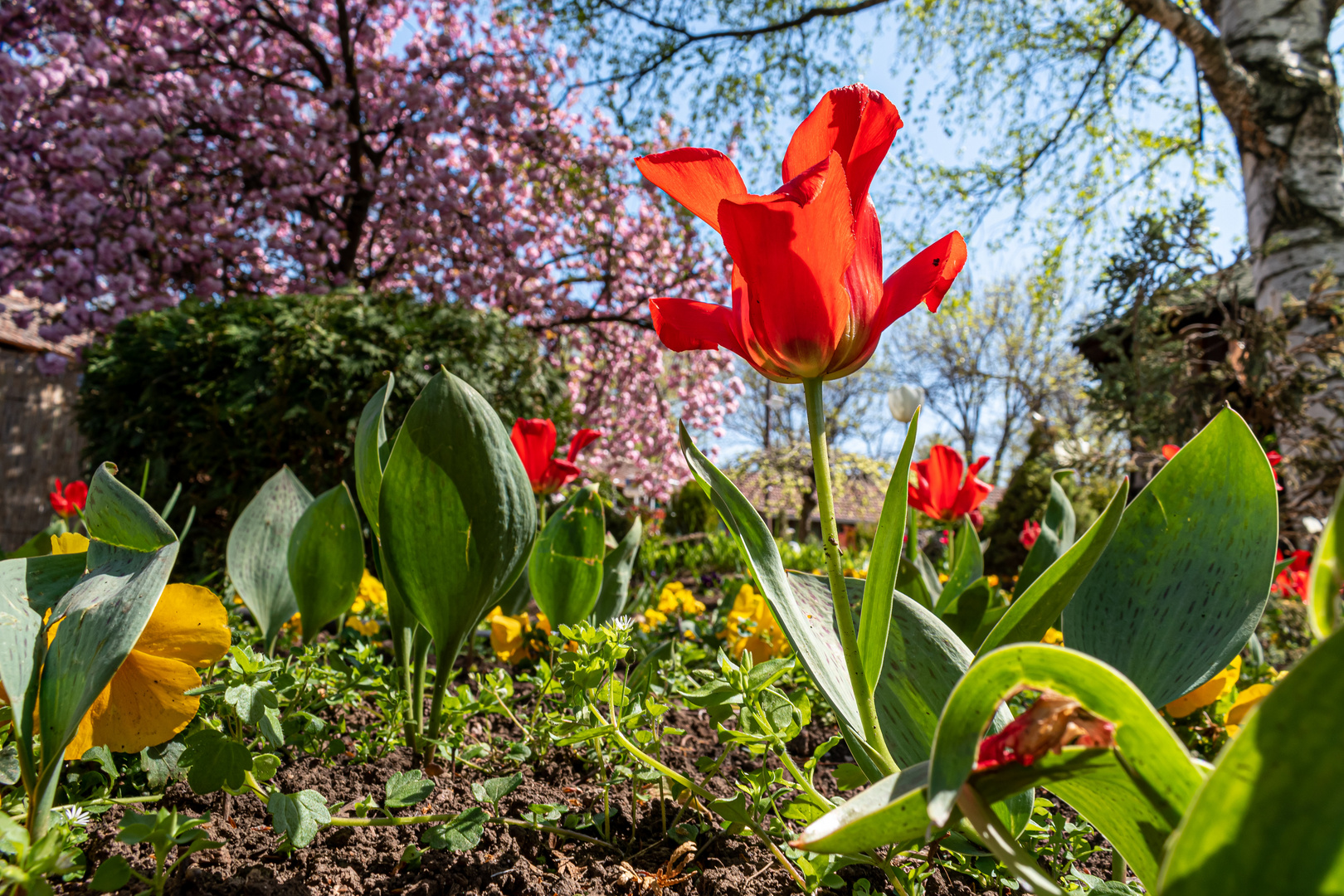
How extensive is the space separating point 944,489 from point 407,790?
4.50ft

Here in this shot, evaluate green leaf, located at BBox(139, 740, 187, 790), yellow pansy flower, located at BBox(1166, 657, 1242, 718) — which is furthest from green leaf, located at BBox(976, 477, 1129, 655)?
green leaf, located at BBox(139, 740, 187, 790)

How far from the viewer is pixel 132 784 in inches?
33.9

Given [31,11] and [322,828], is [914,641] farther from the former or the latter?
[31,11]

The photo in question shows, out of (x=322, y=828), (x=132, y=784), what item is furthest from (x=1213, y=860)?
(x=132, y=784)

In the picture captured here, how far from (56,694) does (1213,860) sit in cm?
67

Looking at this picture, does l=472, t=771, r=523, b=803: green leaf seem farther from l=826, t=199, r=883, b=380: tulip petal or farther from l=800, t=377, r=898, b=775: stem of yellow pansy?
l=826, t=199, r=883, b=380: tulip petal

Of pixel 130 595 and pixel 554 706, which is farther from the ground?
pixel 130 595

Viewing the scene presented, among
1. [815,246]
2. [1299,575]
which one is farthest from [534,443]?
[1299,575]

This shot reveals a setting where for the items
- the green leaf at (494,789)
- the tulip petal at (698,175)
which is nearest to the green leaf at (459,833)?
the green leaf at (494,789)

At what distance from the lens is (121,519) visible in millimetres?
578

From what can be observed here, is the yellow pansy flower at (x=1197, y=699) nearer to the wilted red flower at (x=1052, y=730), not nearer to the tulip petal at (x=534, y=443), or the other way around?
the wilted red flower at (x=1052, y=730)

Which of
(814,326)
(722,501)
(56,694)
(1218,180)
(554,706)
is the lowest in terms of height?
(554,706)

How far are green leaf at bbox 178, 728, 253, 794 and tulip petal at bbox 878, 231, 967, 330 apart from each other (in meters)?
0.74

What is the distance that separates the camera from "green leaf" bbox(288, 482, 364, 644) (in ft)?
3.38
